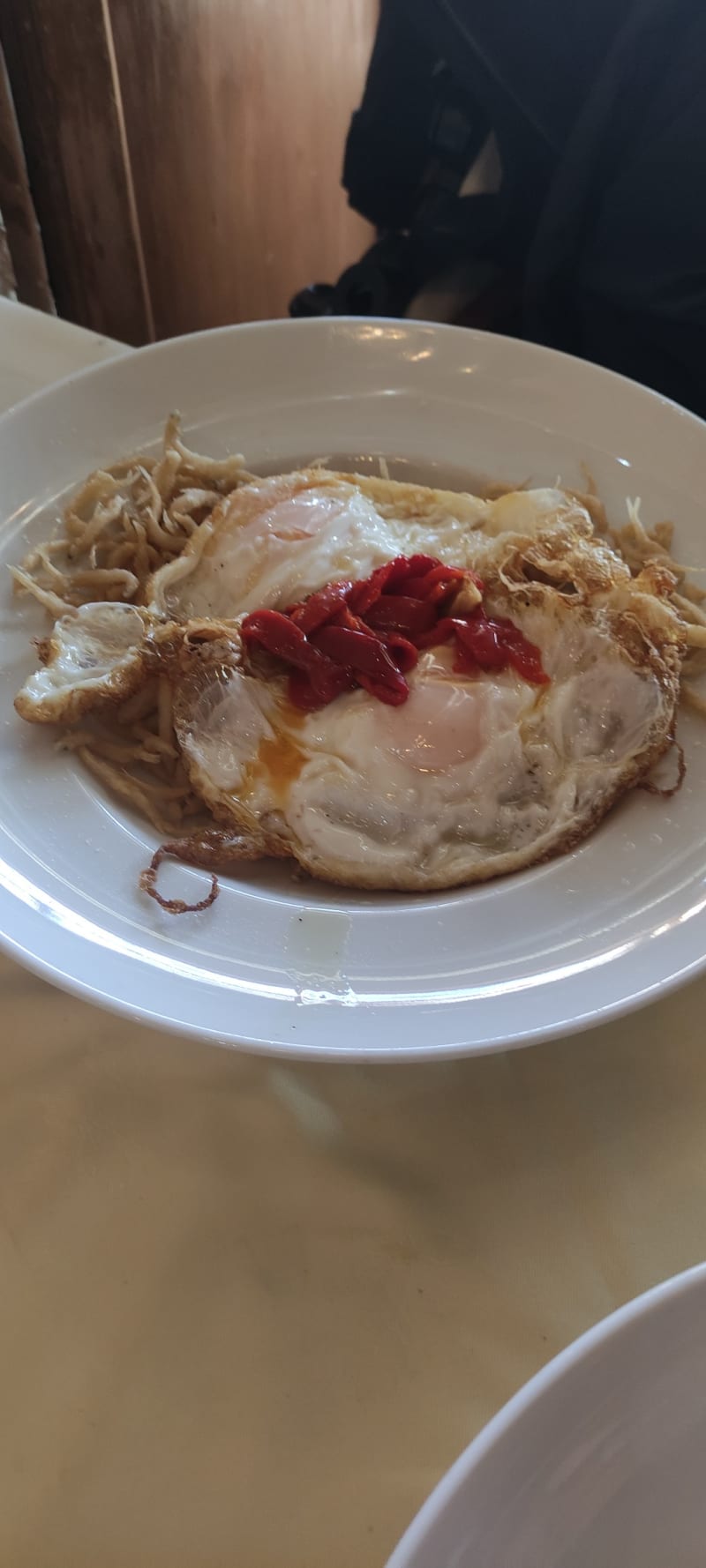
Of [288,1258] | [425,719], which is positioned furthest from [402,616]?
[288,1258]

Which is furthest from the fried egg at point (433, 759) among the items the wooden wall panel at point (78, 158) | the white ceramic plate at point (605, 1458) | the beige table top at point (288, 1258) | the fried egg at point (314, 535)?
the wooden wall panel at point (78, 158)

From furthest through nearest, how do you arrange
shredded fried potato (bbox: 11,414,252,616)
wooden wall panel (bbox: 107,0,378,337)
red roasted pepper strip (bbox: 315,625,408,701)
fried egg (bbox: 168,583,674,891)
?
wooden wall panel (bbox: 107,0,378,337) → shredded fried potato (bbox: 11,414,252,616) → red roasted pepper strip (bbox: 315,625,408,701) → fried egg (bbox: 168,583,674,891)

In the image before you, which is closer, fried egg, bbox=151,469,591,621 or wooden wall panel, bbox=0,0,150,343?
fried egg, bbox=151,469,591,621

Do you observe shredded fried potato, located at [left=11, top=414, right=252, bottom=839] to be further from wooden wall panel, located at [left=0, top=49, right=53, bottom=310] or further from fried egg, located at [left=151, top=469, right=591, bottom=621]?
wooden wall panel, located at [left=0, top=49, right=53, bottom=310]

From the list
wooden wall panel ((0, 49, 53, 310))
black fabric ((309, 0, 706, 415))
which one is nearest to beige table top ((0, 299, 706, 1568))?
black fabric ((309, 0, 706, 415))

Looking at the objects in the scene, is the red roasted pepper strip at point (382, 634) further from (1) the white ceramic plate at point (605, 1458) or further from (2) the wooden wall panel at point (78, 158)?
(2) the wooden wall panel at point (78, 158)

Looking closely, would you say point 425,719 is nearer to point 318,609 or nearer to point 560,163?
point 318,609

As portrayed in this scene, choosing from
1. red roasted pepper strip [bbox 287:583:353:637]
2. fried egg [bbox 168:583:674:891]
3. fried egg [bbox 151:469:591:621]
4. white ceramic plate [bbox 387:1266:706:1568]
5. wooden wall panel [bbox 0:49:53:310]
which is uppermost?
wooden wall panel [bbox 0:49:53:310]
